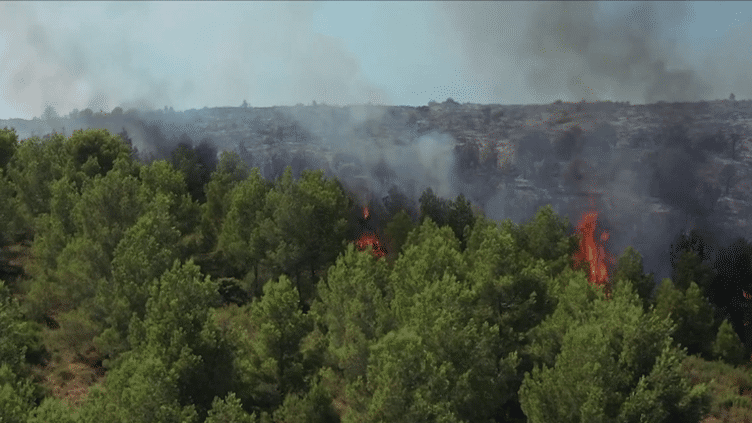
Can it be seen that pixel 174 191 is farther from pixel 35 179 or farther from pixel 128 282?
pixel 128 282

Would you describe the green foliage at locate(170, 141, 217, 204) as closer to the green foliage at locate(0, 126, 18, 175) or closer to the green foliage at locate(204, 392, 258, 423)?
the green foliage at locate(0, 126, 18, 175)

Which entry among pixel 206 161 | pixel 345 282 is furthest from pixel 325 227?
pixel 206 161

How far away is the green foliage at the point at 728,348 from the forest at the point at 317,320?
0.16m

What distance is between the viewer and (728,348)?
65500mm

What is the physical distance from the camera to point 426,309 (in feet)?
133

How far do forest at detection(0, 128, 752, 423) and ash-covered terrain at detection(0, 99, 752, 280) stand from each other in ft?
135

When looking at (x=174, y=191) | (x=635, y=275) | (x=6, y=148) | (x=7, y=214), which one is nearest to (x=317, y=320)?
(x=174, y=191)

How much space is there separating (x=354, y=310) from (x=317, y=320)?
284cm

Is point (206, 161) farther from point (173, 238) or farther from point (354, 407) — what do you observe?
point (354, 407)

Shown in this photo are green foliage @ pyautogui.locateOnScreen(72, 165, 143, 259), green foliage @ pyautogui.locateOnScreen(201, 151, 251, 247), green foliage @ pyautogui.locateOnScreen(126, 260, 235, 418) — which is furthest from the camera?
green foliage @ pyautogui.locateOnScreen(201, 151, 251, 247)

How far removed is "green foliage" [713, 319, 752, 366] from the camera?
65.5 meters

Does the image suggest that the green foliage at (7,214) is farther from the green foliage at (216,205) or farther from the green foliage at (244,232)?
the green foliage at (244,232)

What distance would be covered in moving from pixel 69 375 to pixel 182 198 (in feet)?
76.8

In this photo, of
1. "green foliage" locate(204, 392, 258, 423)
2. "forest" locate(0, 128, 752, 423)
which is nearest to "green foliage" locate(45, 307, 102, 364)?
"forest" locate(0, 128, 752, 423)
